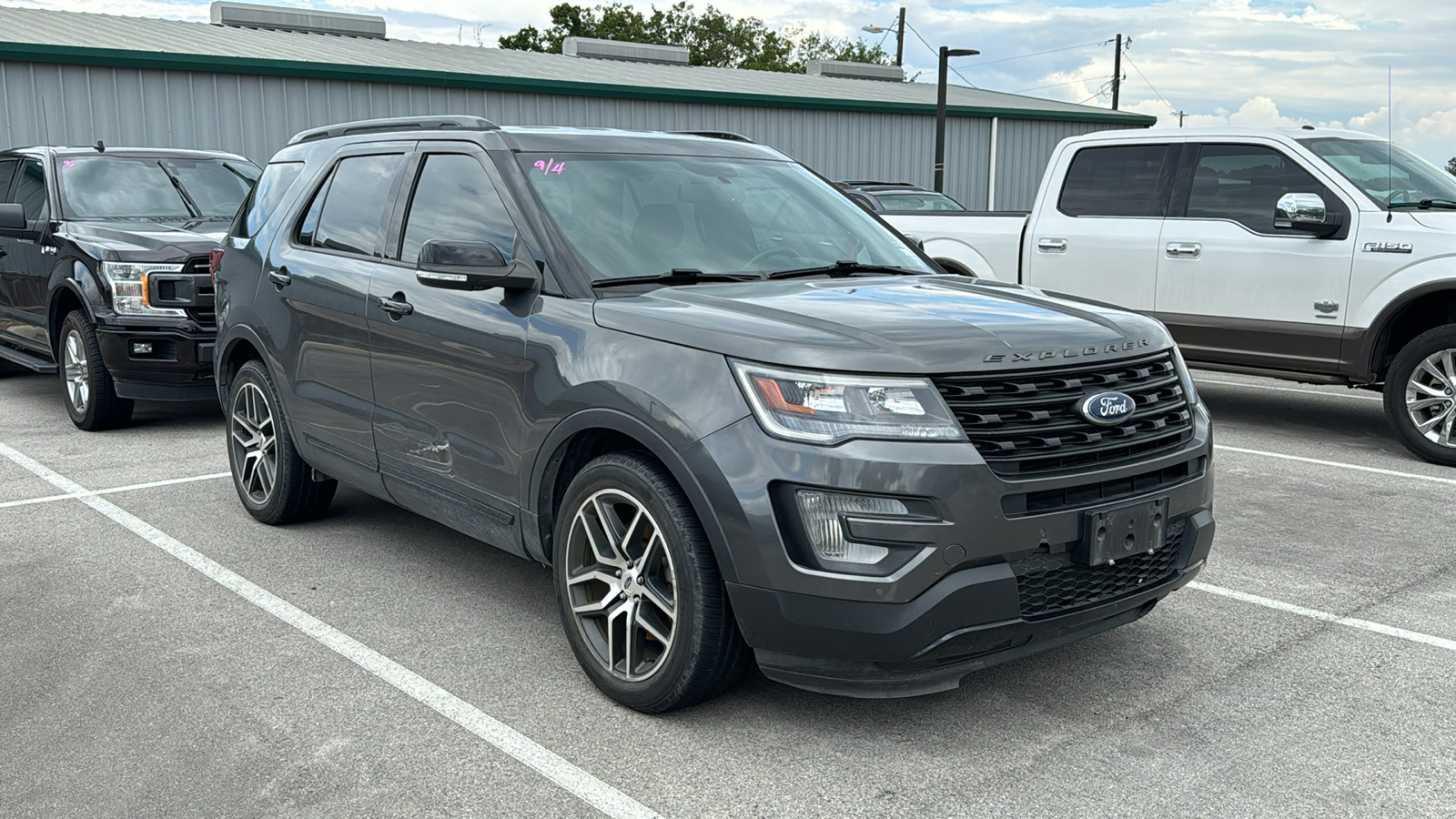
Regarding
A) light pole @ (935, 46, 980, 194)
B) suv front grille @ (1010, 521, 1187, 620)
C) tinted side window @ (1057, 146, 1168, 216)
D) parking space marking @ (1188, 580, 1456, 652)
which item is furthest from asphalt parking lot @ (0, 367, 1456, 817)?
light pole @ (935, 46, 980, 194)

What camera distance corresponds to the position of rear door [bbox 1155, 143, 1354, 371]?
7.91m

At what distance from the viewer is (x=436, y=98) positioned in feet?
70.5

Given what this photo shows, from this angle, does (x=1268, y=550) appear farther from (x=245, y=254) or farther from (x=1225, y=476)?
(x=245, y=254)

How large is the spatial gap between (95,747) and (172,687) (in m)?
0.44

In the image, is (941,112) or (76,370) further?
(941,112)

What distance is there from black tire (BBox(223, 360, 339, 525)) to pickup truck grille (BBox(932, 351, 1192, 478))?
354 centimetres

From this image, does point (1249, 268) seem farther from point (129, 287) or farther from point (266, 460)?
point (129, 287)

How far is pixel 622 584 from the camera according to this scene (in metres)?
3.76

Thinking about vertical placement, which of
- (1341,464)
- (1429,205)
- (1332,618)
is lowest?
(1341,464)

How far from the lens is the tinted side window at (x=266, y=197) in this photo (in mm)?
5902

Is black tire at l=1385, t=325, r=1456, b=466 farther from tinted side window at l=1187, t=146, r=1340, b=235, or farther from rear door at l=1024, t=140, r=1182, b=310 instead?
rear door at l=1024, t=140, r=1182, b=310

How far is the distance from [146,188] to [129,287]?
1.62 metres

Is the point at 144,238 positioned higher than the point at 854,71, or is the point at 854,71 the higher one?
the point at 854,71

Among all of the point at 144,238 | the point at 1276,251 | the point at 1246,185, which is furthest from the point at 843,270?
the point at 144,238
